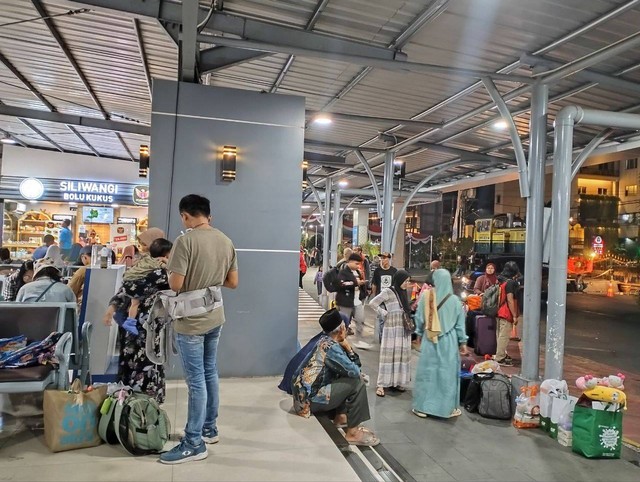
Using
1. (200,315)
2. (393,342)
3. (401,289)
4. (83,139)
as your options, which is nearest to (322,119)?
(401,289)

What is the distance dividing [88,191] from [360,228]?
17131mm

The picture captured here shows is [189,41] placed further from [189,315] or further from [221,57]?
[189,315]

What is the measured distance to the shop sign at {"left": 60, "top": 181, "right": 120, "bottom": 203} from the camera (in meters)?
14.3

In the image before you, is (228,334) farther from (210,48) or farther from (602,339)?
(602,339)

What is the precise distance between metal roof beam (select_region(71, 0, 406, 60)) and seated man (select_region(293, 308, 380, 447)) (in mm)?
3031

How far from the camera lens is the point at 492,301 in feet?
26.9

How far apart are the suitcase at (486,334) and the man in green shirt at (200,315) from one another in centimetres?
582

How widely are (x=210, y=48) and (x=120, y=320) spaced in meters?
3.75

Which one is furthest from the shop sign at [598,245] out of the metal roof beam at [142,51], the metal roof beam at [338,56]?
the metal roof beam at [142,51]

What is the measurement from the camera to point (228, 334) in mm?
6039

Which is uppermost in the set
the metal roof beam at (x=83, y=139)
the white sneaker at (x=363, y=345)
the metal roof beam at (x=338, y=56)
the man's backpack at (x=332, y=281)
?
the metal roof beam at (x=83, y=139)

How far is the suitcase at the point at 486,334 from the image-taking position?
840cm

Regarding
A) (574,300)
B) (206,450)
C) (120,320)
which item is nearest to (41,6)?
(120,320)

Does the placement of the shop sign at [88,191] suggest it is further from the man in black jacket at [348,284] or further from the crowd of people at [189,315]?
the crowd of people at [189,315]
